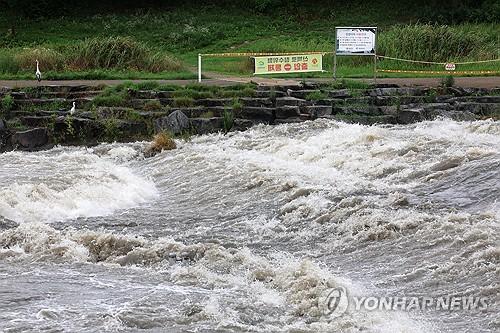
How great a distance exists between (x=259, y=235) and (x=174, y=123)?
29.1 ft

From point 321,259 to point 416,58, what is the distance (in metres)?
18.1

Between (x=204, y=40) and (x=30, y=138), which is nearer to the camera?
(x=30, y=138)

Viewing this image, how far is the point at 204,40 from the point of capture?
35.7 metres

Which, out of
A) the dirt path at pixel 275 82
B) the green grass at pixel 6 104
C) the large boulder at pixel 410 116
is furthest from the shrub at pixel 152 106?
the large boulder at pixel 410 116

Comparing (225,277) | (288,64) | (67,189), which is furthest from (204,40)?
(225,277)

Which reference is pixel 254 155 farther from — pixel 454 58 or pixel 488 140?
pixel 454 58

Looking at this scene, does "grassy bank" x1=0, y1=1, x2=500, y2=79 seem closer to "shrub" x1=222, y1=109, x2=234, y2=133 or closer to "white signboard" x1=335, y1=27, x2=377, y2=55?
"white signboard" x1=335, y1=27, x2=377, y2=55

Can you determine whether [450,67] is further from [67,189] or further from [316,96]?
[67,189]

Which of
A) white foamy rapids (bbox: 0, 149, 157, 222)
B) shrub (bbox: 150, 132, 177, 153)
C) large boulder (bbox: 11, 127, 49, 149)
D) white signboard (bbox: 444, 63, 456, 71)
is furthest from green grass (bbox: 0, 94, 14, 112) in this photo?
white signboard (bbox: 444, 63, 456, 71)

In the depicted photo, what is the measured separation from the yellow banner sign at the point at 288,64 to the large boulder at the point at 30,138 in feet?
24.2

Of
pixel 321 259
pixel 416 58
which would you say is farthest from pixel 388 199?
pixel 416 58

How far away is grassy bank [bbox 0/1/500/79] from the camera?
83.4 ft

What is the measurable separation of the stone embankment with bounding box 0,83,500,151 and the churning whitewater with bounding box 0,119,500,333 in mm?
→ 2266

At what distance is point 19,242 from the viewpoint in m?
9.96
